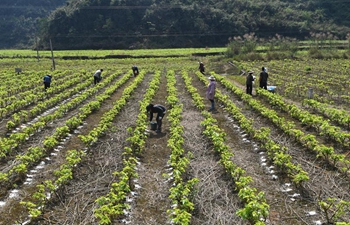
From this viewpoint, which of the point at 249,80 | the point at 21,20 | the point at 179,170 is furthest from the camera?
the point at 21,20

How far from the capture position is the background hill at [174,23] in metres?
74.2

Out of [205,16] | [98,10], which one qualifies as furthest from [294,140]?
[98,10]

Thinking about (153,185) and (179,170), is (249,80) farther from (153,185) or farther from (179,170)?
(153,185)

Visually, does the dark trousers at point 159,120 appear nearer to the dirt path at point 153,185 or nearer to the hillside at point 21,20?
the dirt path at point 153,185

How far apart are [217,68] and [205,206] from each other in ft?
90.5

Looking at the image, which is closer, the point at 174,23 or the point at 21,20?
the point at 174,23

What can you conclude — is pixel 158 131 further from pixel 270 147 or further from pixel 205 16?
pixel 205 16

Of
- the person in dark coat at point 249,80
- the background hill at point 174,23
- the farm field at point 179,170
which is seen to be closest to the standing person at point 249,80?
the person in dark coat at point 249,80

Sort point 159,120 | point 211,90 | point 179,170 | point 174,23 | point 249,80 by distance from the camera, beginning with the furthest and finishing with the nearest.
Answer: point 174,23 < point 249,80 < point 211,90 < point 159,120 < point 179,170

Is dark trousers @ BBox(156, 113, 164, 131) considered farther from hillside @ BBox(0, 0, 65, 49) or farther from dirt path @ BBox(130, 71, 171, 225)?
hillside @ BBox(0, 0, 65, 49)

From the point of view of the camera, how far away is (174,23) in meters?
77.8

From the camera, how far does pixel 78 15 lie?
78.3 m

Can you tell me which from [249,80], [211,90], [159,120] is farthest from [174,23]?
[159,120]

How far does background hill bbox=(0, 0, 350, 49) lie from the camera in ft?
244
